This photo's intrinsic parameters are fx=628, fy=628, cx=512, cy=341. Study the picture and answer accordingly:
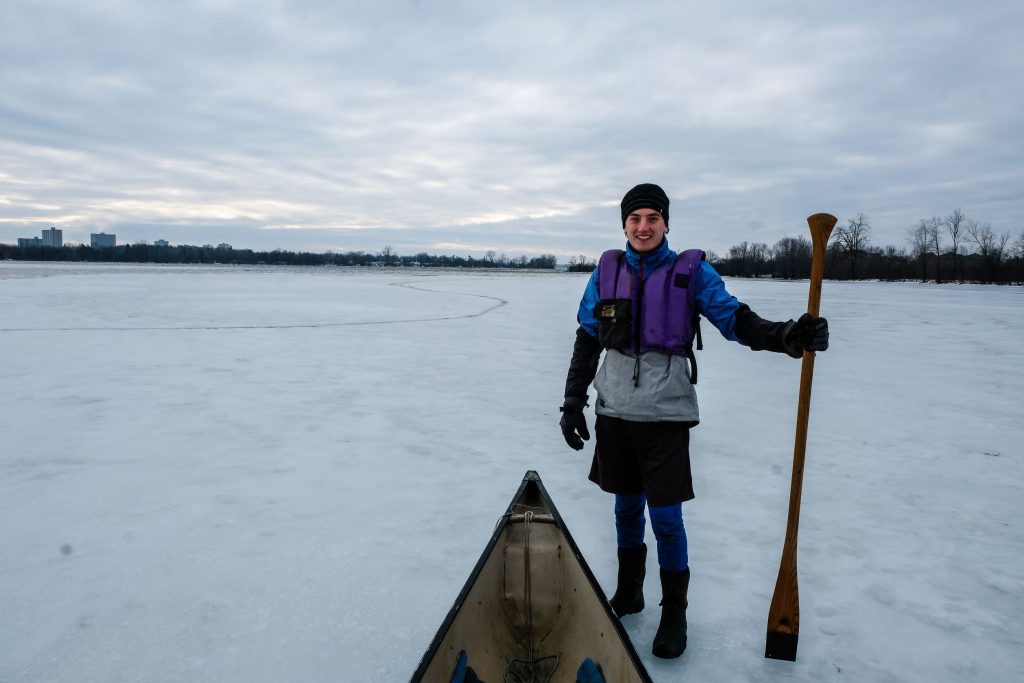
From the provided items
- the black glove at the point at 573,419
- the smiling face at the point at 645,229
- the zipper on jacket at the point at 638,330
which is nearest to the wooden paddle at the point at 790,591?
the zipper on jacket at the point at 638,330

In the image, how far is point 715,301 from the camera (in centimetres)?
227

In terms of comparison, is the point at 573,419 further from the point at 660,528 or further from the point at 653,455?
the point at 660,528

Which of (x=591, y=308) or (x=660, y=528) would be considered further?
(x=591, y=308)

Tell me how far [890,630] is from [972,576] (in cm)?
76

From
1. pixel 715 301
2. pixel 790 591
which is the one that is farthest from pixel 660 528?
pixel 715 301

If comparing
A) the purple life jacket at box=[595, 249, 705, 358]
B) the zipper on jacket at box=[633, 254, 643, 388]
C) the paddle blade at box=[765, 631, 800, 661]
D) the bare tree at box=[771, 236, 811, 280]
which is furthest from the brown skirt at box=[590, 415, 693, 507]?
the bare tree at box=[771, 236, 811, 280]

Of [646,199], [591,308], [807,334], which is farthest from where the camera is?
[591,308]

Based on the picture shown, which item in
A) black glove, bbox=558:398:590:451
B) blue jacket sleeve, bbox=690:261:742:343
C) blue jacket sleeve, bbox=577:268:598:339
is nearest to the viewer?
blue jacket sleeve, bbox=690:261:742:343

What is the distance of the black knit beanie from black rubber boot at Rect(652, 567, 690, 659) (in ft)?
4.55

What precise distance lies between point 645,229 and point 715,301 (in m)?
0.37

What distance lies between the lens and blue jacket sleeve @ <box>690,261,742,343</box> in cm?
226

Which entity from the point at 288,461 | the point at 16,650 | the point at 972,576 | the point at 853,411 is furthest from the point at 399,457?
the point at 853,411

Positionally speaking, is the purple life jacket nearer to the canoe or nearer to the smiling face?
the smiling face

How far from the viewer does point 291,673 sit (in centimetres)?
224
